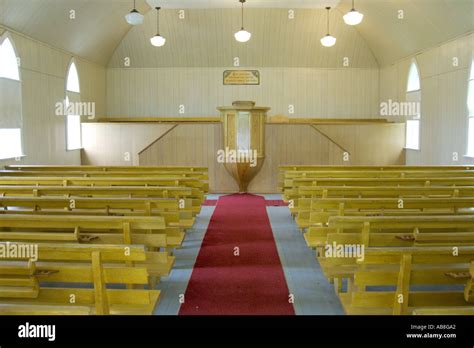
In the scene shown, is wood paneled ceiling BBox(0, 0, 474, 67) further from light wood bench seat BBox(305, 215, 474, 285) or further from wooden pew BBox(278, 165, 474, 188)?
light wood bench seat BBox(305, 215, 474, 285)

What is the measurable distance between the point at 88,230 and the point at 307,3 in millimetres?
10754

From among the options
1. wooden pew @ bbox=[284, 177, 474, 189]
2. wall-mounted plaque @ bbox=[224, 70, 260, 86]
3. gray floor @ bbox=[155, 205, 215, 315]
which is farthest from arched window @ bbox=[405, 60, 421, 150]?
gray floor @ bbox=[155, 205, 215, 315]

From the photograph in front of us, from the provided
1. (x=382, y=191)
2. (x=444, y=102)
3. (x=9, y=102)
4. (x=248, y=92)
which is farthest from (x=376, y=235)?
(x=248, y=92)

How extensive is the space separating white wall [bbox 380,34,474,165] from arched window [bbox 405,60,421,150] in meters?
0.32

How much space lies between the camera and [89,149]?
12.8 metres

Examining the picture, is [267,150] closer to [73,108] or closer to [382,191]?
[73,108]

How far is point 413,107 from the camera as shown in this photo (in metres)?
13.0

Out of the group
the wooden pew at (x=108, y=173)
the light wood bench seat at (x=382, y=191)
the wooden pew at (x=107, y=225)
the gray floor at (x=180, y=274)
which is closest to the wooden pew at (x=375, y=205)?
the light wood bench seat at (x=382, y=191)

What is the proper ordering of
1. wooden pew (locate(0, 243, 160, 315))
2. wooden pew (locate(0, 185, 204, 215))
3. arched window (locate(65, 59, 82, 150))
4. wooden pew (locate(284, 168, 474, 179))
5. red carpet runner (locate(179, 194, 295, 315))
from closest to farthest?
wooden pew (locate(0, 243, 160, 315))
red carpet runner (locate(179, 194, 295, 315))
wooden pew (locate(0, 185, 204, 215))
wooden pew (locate(284, 168, 474, 179))
arched window (locate(65, 59, 82, 150))

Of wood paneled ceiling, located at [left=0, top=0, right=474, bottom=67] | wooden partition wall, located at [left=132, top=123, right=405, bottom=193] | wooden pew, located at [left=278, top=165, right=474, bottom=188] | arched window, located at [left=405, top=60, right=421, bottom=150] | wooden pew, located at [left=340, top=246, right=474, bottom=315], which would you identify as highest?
wood paneled ceiling, located at [left=0, top=0, right=474, bottom=67]

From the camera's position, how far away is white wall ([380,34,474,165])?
1019 centimetres

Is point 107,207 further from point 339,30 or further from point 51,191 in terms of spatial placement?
point 339,30
